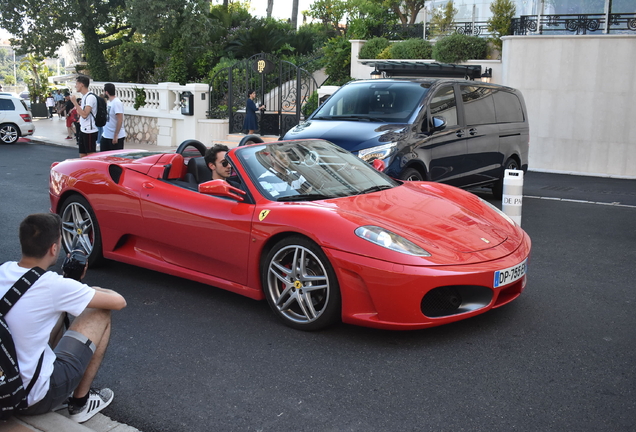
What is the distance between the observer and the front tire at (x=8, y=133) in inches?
860

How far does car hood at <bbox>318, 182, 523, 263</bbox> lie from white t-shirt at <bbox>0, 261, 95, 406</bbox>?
6.77 feet

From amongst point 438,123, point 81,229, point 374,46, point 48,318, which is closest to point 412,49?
point 374,46

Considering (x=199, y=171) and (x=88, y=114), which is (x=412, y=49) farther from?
(x=199, y=171)

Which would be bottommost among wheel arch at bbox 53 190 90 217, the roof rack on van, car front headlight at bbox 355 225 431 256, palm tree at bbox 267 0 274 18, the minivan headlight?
wheel arch at bbox 53 190 90 217

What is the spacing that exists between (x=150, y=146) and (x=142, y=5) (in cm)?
777

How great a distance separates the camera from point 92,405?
357 cm

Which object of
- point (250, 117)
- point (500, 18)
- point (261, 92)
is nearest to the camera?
point (250, 117)

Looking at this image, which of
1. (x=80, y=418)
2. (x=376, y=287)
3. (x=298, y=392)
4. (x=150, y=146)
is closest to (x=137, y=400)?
(x=80, y=418)

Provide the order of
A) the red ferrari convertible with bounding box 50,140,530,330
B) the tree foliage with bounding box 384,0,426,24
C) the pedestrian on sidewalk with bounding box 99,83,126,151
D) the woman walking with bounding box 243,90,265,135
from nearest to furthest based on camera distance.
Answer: the red ferrari convertible with bounding box 50,140,530,330 < the pedestrian on sidewalk with bounding box 99,83,126,151 < the woman walking with bounding box 243,90,265,135 < the tree foliage with bounding box 384,0,426,24

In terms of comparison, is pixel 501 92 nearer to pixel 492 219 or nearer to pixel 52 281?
pixel 492 219

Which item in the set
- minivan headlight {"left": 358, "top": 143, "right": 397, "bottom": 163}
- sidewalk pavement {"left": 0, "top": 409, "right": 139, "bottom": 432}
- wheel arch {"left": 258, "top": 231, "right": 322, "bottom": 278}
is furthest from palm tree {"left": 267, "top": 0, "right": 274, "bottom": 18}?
sidewalk pavement {"left": 0, "top": 409, "right": 139, "bottom": 432}

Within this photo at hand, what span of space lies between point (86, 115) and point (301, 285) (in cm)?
781

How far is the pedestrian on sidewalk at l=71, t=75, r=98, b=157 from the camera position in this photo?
11180 millimetres

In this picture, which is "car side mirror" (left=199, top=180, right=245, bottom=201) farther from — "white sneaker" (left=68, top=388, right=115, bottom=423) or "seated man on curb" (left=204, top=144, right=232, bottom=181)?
"white sneaker" (left=68, top=388, right=115, bottom=423)
